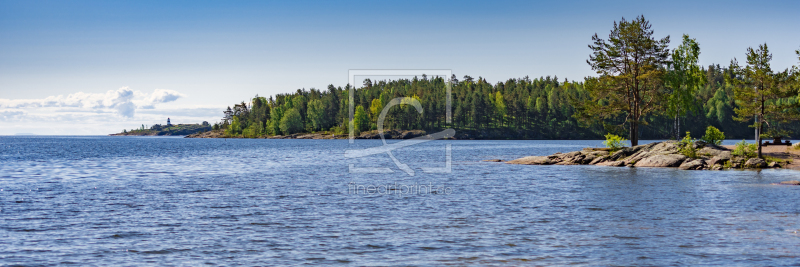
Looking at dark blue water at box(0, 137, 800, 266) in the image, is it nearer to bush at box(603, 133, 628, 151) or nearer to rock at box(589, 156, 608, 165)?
rock at box(589, 156, 608, 165)

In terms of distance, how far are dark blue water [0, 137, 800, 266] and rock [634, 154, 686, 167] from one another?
1164 cm

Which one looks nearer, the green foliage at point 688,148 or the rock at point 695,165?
the rock at point 695,165

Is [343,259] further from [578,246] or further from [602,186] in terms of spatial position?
[602,186]

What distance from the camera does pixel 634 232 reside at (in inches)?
914

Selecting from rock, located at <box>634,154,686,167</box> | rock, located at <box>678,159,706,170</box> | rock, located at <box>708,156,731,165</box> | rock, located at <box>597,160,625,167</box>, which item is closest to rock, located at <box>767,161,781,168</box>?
rock, located at <box>708,156,731,165</box>

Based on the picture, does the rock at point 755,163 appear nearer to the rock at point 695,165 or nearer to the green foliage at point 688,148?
the rock at point 695,165

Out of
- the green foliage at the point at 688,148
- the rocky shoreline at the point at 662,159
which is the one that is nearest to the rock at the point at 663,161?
the rocky shoreline at the point at 662,159

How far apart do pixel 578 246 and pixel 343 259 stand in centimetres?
839

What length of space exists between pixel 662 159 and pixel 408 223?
4204cm

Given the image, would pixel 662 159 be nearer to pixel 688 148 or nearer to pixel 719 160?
pixel 688 148

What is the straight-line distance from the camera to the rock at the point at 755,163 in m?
54.8

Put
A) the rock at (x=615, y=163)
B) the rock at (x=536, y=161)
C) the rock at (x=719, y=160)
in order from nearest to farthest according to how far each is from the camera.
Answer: the rock at (x=719, y=160) < the rock at (x=615, y=163) < the rock at (x=536, y=161)

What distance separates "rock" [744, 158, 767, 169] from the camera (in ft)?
180

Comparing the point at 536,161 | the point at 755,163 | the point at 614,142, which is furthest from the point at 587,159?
the point at 755,163
